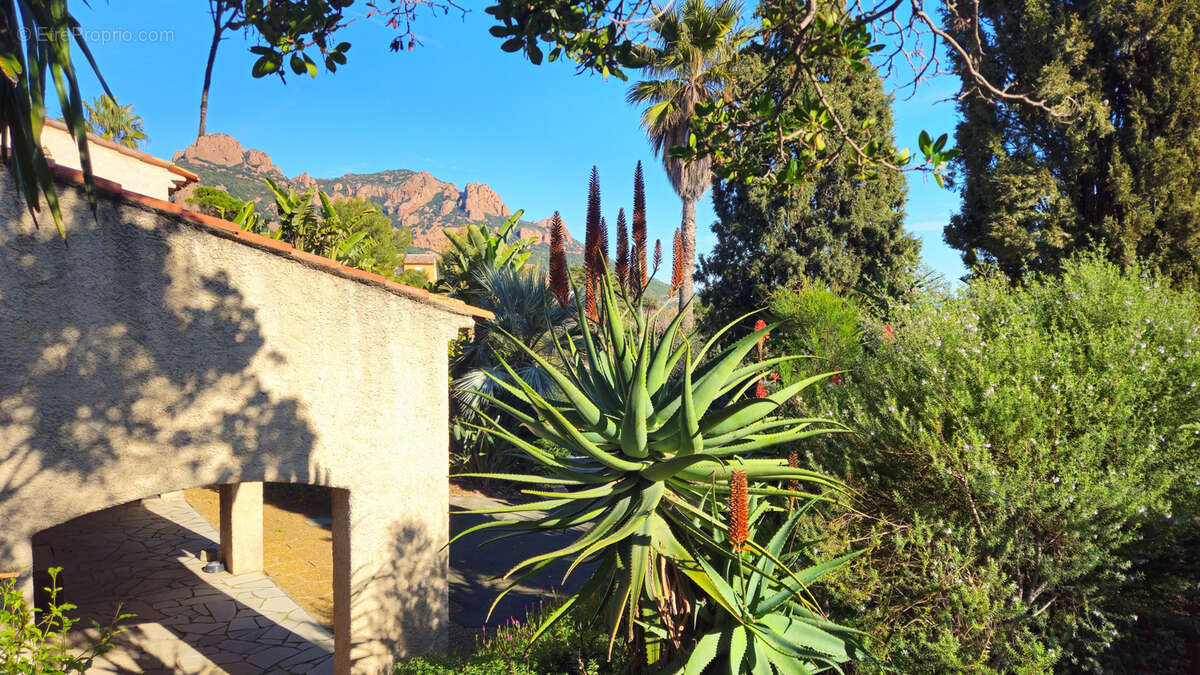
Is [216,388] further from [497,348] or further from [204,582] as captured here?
[497,348]

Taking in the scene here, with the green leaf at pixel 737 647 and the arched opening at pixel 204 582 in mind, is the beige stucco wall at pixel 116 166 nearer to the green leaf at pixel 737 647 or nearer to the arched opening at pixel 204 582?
the arched opening at pixel 204 582

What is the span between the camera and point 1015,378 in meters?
4.62

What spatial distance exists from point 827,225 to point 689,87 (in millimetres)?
5685

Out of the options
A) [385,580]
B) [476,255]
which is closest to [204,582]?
[385,580]

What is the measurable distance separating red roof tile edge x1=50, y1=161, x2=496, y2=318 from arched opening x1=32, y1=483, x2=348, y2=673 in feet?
→ 6.72

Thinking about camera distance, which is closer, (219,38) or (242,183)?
(219,38)

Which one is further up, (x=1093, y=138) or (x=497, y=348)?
(x=1093, y=138)

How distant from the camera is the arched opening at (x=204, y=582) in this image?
712 cm

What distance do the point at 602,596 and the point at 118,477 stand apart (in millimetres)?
3766

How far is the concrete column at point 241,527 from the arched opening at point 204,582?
0.05 ft

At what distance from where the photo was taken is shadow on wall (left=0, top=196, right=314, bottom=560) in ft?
13.2

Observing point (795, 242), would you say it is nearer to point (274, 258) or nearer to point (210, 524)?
point (274, 258)

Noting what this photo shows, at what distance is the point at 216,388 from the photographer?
4824 millimetres

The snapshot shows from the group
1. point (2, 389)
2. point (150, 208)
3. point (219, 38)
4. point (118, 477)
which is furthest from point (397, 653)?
point (219, 38)
